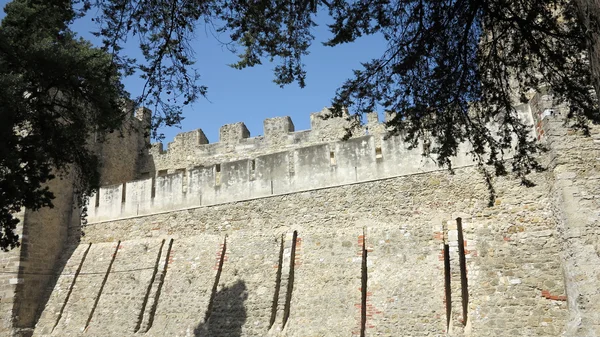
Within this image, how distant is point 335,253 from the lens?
10.9m

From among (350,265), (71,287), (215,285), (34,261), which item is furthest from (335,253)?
(34,261)

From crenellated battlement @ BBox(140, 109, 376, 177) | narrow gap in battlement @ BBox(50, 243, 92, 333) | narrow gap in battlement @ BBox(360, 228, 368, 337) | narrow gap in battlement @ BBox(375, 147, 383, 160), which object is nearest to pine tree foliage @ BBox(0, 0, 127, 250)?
narrow gap in battlement @ BBox(360, 228, 368, 337)

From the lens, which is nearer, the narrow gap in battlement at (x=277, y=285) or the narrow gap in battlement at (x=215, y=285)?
the narrow gap in battlement at (x=277, y=285)

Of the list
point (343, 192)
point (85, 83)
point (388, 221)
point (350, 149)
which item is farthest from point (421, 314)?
point (85, 83)

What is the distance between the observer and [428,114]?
6684 mm

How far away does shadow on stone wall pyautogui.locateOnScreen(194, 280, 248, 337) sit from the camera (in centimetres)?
1088

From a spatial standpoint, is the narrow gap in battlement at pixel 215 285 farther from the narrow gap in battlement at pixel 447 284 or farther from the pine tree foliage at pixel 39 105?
the narrow gap in battlement at pixel 447 284

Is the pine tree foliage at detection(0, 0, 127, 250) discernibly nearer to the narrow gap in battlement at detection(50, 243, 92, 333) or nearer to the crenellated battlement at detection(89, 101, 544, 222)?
the crenellated battlement at detection(89, 101, 544, 222)

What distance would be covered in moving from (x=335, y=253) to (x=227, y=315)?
273 cm

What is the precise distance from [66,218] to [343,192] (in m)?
8.96

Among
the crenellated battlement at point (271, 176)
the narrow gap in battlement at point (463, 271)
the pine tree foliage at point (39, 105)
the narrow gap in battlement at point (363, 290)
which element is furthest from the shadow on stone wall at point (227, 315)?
the narrow gap in battlement at point (463, 271)

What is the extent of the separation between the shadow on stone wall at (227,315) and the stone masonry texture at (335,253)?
29 mm

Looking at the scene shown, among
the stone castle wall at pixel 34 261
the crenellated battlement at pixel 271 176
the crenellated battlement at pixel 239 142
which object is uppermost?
the crenellated battlement at pixel 239 142

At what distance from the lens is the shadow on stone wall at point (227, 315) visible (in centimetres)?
1088
